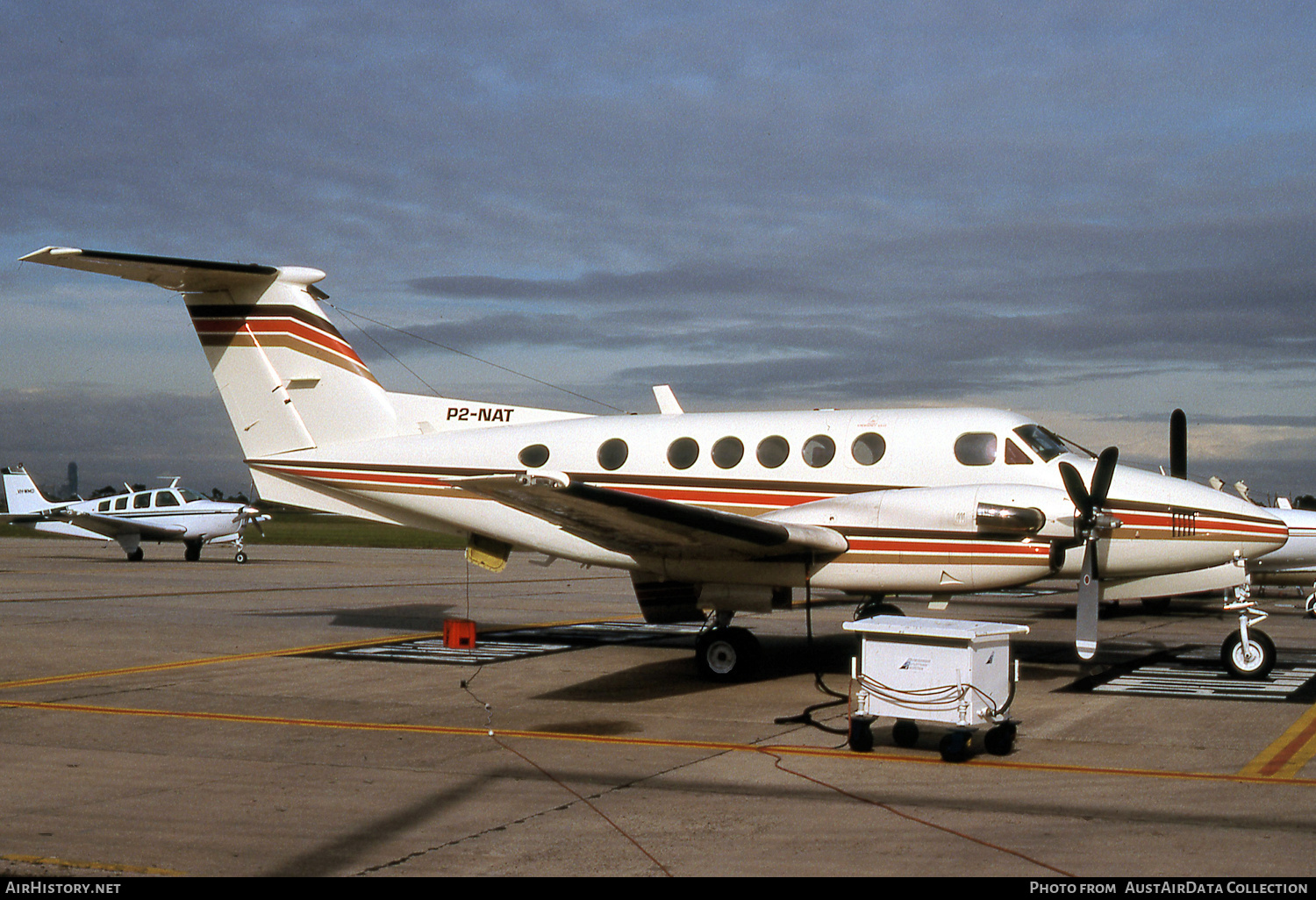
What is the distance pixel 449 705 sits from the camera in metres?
11.5

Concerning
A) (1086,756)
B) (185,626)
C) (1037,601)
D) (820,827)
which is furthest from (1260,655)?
(185,626)

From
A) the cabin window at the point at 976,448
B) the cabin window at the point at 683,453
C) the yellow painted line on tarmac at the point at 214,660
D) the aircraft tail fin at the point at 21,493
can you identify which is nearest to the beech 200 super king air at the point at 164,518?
the aircraft tail fin at the point at 21,493

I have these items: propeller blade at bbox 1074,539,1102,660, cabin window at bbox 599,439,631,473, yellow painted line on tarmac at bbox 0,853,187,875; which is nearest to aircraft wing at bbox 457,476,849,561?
cabin window at bbox 599,439,631,473

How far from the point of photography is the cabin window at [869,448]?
44.0ft

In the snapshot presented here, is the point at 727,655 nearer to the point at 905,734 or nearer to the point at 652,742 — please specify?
the point at 652,742

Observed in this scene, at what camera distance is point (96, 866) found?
19.7ft

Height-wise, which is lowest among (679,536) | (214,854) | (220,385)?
(214,854)

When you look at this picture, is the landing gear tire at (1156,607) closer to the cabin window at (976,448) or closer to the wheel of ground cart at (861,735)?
the cabin window at (976,448)

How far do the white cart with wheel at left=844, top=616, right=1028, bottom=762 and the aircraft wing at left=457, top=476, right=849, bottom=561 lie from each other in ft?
7.55

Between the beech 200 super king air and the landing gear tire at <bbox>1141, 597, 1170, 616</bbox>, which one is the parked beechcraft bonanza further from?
the beech 200 super king air

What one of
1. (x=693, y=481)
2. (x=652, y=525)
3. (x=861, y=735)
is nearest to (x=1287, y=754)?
(x=861, y=735)

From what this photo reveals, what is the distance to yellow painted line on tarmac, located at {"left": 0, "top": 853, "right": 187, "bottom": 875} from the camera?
5922 mm

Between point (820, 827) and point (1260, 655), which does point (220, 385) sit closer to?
point (820, 827)

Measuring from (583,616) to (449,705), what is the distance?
10.0m
